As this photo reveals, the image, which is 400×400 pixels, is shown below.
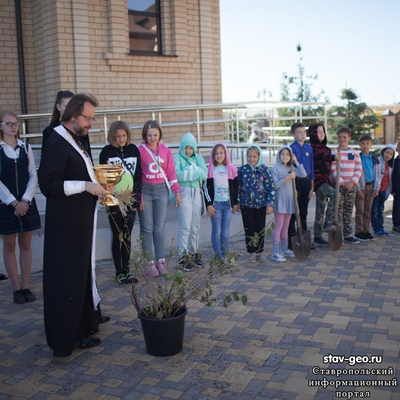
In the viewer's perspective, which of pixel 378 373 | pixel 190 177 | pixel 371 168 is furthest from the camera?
pixel 371 168

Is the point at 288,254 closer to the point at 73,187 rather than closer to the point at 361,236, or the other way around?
the point at 361,236

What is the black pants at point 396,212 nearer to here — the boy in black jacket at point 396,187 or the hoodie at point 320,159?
the boy in black jacket at point 396,187

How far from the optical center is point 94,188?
448 cm

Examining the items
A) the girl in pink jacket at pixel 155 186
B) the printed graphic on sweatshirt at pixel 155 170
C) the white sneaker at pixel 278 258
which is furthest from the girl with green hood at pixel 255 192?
the printed graphic on sweatshirt at pixel 155 170

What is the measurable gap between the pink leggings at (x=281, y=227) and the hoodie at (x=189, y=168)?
1.27m

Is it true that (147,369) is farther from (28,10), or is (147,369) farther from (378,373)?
(28,10)

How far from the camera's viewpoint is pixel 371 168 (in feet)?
30.3

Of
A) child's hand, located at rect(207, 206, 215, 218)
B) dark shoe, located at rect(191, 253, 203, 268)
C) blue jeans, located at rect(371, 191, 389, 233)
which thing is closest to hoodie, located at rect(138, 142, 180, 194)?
child's hand, located at rect(207, 206, 215, 218)

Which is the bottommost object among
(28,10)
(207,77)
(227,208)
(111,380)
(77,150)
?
(111,380)

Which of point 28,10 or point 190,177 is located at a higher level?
point 28,10

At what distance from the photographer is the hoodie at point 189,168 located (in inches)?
293

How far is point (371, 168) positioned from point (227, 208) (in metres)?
2.89

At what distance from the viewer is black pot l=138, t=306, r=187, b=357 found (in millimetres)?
4555

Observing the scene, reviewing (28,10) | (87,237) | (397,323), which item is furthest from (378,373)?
(28,10)
